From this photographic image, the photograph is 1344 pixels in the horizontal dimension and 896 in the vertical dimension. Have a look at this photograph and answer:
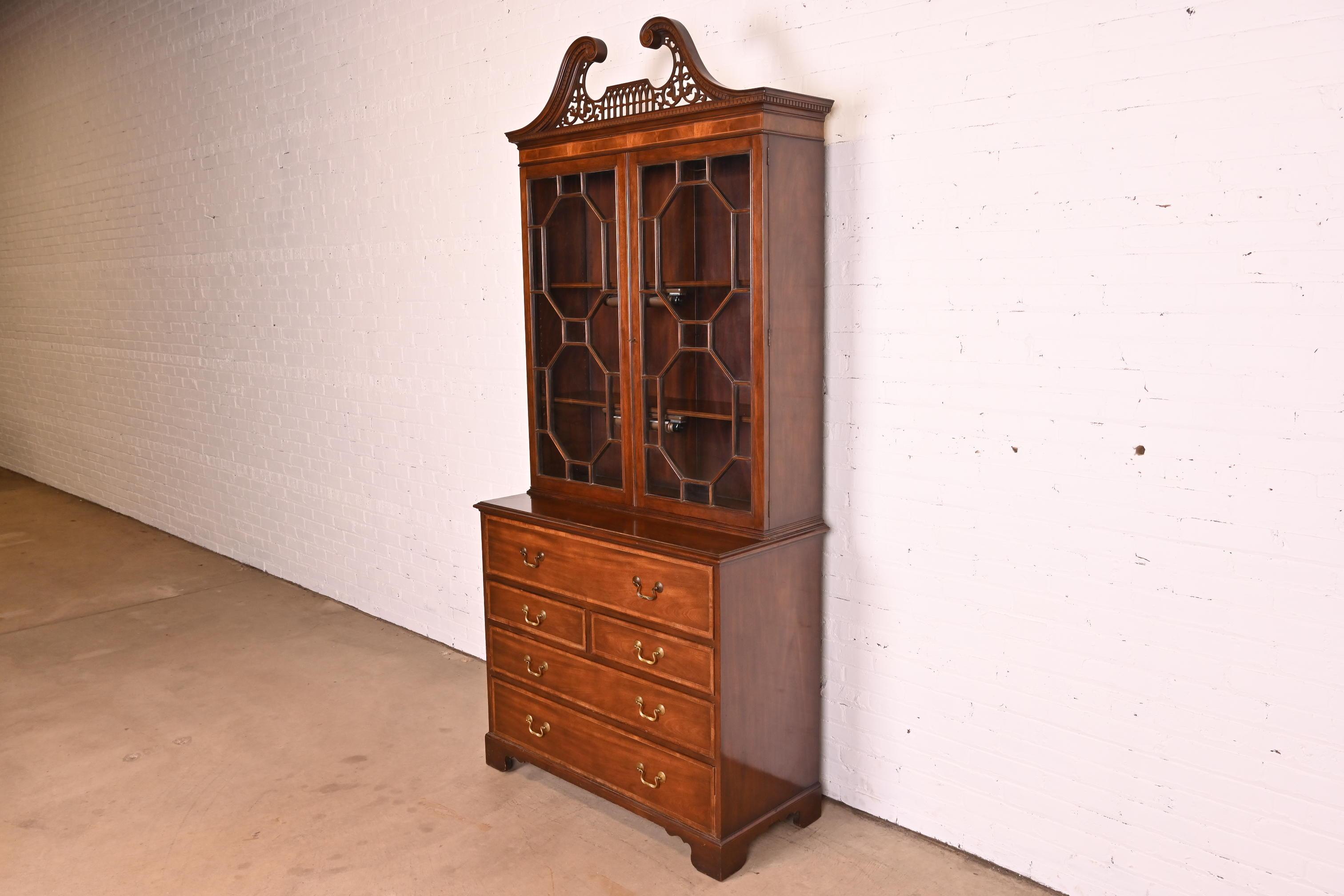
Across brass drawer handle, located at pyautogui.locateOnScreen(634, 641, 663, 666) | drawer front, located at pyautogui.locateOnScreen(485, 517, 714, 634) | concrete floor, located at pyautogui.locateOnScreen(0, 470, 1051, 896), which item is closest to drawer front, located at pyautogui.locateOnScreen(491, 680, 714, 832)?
concrete floor, located at pyautogui.locateOnScreen(0, 470, 1051, 896)

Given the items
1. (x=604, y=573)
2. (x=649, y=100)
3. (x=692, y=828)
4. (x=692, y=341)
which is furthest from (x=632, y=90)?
(x=692, y=828)

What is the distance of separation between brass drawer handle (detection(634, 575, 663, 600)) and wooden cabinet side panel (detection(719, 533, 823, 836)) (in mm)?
214

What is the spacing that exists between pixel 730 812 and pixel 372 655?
7.53 ft

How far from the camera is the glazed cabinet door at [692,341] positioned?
9.77 ft

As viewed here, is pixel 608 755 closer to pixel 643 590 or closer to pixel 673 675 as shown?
pixel 673 675

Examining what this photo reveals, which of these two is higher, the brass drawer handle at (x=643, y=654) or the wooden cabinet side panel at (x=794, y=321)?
the wooden cabinet side panel at (x=794, y=321)

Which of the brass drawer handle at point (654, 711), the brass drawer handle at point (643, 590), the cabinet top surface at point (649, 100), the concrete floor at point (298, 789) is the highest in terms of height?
the cabinet top surface at point (649, 100)

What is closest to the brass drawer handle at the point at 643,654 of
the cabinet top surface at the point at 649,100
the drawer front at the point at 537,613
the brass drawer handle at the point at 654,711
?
the brass drawer handle at the point at 654,711

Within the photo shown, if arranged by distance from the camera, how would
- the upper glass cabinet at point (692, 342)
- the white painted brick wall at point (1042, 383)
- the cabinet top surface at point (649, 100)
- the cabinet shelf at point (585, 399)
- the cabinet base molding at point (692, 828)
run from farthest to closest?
the cabinet shelf at point (585, 399) → the upper glass cabinet at point (692, 342) → the cabinet base molding at point (692, 828) → the cabinet top surface at point (649, 100) → the white painted brick wall at point (1042, 383)

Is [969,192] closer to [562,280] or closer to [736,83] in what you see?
[736,83]

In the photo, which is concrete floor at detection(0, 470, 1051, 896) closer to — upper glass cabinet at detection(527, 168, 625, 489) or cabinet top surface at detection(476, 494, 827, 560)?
cabinet top surface at detection(476, 494, 827, 560)

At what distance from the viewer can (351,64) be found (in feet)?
15.8

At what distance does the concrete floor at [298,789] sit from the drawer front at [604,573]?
70cm

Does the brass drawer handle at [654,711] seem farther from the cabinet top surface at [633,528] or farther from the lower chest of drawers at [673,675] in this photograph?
the cabinet top surface at [633,528]
